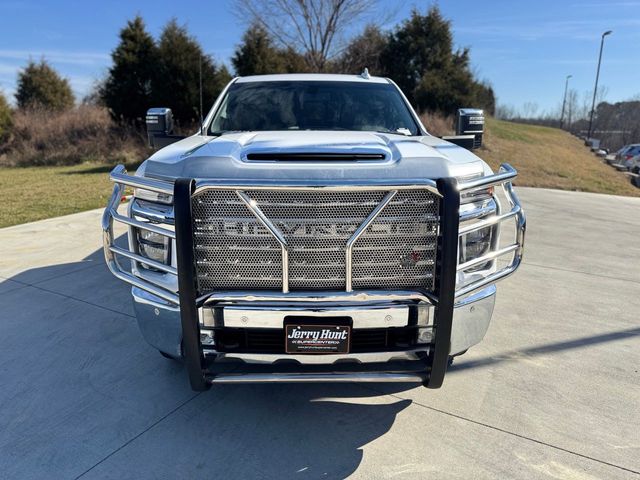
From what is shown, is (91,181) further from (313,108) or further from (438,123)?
(438,123)

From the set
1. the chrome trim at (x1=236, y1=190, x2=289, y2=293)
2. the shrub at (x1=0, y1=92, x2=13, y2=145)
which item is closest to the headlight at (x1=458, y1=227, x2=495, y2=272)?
the chrome trim at (x1=236, y1=190, x2=289, y2=293)

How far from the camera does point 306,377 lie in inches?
90.7

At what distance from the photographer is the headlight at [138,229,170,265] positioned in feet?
7.88

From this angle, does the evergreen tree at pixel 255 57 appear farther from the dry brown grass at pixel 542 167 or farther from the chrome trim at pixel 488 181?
the chrome trim at pixel 488 181

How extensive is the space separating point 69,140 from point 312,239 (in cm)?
2116

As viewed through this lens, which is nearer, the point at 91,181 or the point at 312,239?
the point at 312,239

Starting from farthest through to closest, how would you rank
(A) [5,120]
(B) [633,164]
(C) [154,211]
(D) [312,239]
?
(B) [633,164] < (A) [5,120] < (C) [154,211] < (D) [312,239]

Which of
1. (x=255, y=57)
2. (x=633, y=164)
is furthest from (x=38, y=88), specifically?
(x=633, y=164)

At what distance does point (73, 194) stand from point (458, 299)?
10.8 metres

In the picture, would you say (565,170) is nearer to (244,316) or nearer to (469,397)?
(469,397)

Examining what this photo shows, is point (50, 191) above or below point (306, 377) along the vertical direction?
below

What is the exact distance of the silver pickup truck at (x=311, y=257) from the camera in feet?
7.03

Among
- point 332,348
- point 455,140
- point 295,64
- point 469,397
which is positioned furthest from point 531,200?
point 295,64

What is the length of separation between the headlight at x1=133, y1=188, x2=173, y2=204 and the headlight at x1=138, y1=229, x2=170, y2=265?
0.59ft
